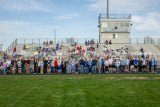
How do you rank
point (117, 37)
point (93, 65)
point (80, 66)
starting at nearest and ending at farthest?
point (93, 65) → point (80, 66) → point (117, 37)

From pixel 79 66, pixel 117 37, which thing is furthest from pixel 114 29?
pixel 79 66

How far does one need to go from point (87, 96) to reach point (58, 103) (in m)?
1.82

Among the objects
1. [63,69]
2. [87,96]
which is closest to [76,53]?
[63,69]

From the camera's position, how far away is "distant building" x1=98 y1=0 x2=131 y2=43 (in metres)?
51.2

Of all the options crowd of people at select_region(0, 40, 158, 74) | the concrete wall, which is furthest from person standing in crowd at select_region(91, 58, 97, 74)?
the concrete wall

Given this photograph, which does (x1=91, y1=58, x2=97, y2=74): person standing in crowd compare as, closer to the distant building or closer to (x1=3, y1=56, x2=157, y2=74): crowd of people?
(x1=3, y1=56, x2=157, y2=74): crowd of people

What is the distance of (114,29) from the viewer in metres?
51.4

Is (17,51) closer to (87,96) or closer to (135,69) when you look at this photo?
(135,69)

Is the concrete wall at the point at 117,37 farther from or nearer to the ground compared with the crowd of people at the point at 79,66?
farther from the ground

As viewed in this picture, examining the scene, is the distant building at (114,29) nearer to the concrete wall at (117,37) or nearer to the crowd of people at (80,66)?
the concrete wall at (117,37)

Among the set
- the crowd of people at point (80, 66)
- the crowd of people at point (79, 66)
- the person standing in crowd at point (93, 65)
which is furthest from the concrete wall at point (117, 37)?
the person standing in crowd at point (93, 65)

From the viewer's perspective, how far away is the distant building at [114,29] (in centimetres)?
5116

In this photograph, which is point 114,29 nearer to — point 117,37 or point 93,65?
point 117,37

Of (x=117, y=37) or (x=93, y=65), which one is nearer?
(x=93, y=65)
